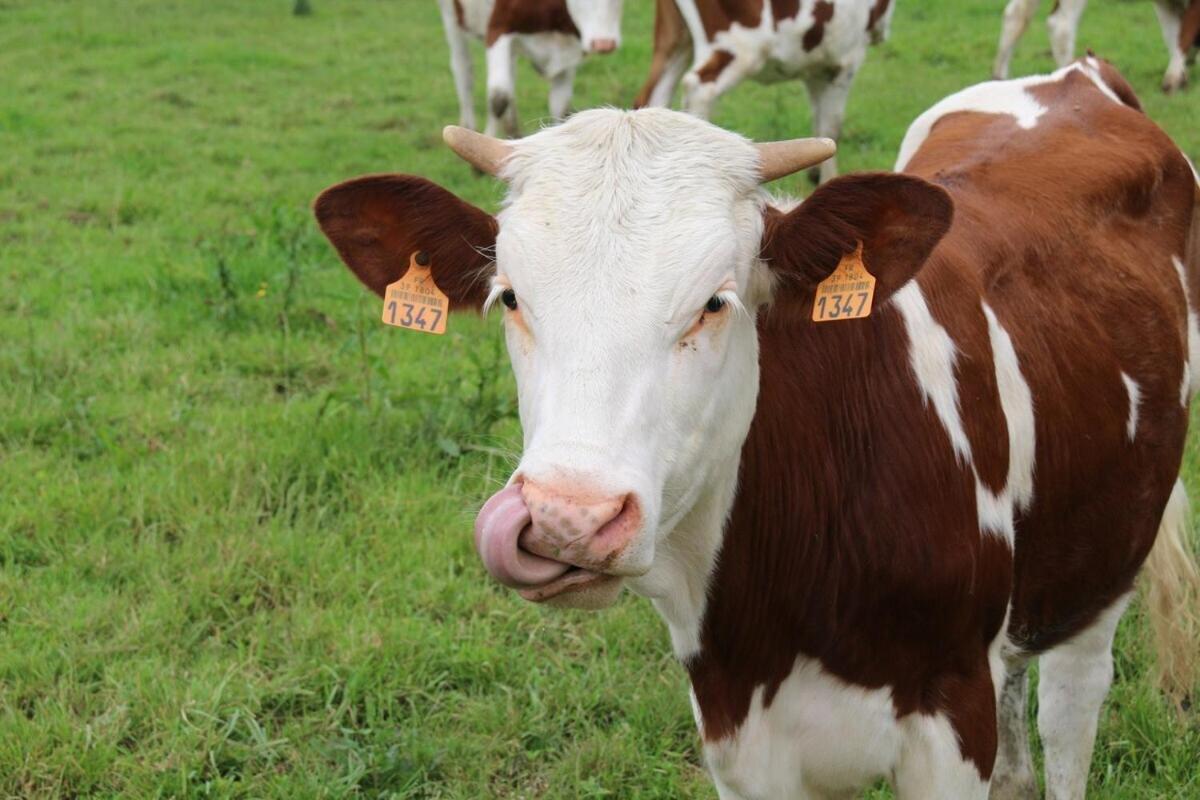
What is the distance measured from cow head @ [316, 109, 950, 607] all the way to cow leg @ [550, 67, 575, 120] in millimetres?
7350

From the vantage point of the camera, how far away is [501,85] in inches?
378

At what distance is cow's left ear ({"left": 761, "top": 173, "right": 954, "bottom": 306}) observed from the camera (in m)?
2.45

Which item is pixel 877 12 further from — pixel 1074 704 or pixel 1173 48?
pixel 1074 704

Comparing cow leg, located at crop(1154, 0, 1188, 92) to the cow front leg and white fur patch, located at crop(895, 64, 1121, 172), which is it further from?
the cow front leg

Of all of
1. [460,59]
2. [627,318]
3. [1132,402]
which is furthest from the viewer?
[460,59]

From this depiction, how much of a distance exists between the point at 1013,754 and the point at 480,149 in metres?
2.11

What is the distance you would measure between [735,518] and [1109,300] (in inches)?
46.4

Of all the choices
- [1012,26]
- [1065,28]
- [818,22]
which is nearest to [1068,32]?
[1065,28]

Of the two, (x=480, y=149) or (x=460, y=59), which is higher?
(x=480, y=149)

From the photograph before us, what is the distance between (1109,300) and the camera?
330cm

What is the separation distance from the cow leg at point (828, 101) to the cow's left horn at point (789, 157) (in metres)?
6.42

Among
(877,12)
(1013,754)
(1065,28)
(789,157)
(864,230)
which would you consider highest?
(789,157)

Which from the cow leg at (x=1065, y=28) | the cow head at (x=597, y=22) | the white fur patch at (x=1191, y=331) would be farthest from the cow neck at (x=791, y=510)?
the cow leg at (x=1065, y=28)

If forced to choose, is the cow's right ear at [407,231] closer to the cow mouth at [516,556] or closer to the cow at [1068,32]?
the cow mouth at [516,556]
